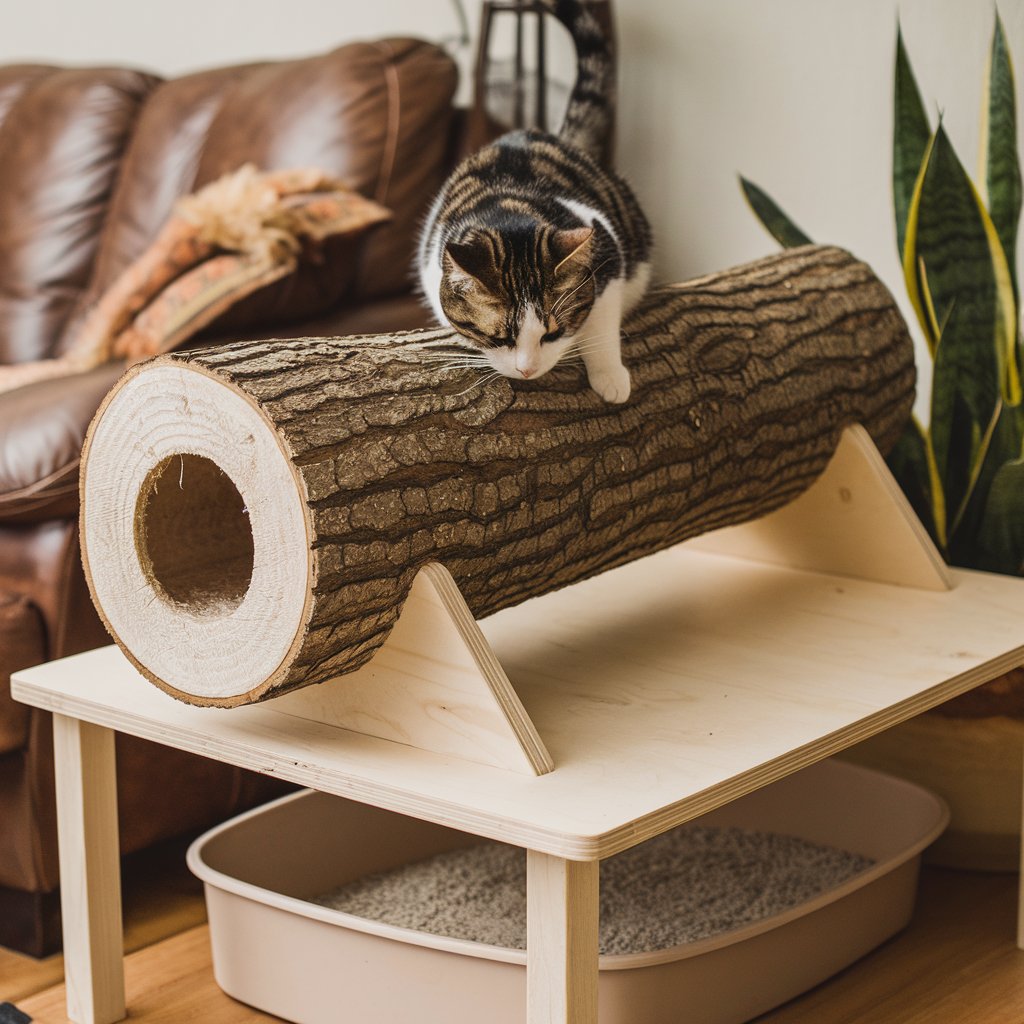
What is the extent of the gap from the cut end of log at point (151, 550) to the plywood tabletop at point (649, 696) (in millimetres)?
89


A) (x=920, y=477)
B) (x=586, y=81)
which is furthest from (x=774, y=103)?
(x=920, y=477)

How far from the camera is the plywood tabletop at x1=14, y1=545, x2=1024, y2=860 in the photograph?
109cm

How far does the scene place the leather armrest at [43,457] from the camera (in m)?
1.48

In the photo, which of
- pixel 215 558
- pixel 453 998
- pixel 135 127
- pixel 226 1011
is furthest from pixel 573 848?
pixel 135 127

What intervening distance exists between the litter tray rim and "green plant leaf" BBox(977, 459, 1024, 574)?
0.42 m

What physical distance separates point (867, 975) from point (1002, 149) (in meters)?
1.05

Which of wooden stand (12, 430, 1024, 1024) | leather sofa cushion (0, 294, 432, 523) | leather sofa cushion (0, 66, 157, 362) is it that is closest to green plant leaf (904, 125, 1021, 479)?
wooden stand (12, 430, 1024, 1024)

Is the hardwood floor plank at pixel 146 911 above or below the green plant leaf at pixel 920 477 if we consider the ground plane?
below

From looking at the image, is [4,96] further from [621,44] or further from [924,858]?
[924,858]

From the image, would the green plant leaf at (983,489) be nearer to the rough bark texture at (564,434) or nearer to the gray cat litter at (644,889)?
the rough bark texture at (564,434)

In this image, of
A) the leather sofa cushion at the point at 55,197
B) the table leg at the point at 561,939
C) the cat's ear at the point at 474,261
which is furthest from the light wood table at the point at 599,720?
the leather sofa cushion at the point at 55,197

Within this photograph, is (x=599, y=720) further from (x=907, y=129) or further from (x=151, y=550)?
(x=907, y=129)

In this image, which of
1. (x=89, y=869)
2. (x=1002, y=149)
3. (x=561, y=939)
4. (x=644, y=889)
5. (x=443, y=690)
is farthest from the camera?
(x=1002, y=149)

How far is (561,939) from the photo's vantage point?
3.47 feet
